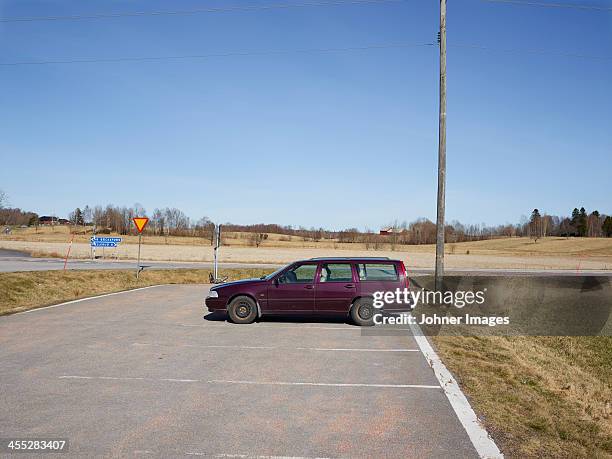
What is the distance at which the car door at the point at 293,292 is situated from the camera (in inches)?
467

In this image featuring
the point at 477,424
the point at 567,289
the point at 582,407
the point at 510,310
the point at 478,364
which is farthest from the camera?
the point at 567,289

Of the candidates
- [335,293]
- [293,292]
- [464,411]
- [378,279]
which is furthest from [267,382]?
[378,279]

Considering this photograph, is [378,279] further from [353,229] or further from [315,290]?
[353,229]

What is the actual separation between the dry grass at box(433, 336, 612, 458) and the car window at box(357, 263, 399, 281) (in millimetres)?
2015

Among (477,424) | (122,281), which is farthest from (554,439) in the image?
(122,281)

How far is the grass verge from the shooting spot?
17.1m

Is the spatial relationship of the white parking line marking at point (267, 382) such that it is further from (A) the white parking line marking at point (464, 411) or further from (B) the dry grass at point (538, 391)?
(B) the dry grass at point (538, 391)

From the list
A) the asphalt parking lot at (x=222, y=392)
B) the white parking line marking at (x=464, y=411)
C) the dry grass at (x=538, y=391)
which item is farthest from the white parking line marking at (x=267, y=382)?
the dry grass at (x=538, y=391)

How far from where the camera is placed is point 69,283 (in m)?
21.6

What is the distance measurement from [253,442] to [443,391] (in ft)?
9.67

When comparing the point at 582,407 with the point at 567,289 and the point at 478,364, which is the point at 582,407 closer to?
the point at 478,364

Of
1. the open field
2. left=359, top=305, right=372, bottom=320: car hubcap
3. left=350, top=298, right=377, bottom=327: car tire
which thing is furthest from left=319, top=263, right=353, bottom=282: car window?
the open field

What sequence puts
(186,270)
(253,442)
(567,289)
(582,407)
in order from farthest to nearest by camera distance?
1. (186,270)
2. (567,289)
3. (582,407)
4. (253,442)

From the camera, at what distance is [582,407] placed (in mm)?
6363
